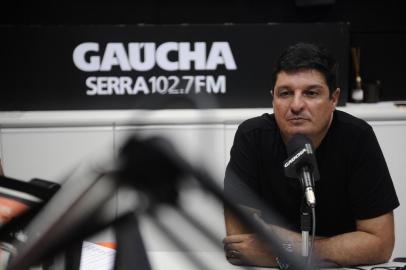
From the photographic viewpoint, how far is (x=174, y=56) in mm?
2615

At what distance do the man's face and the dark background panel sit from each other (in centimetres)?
149

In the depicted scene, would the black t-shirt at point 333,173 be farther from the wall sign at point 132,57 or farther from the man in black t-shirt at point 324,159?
the wall sign at point 132,57

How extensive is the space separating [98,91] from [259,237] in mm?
2472

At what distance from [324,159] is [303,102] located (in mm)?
214

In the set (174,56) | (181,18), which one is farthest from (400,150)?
(181,18)

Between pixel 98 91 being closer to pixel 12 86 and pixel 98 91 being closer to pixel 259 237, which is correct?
pixel 12 86

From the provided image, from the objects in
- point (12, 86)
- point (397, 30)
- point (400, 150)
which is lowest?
point (400, 150)

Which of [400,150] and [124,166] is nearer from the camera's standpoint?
[124,166]

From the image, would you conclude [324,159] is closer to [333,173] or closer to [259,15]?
[333,173]

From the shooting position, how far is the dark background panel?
117 inches

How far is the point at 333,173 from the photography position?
1.67 metres

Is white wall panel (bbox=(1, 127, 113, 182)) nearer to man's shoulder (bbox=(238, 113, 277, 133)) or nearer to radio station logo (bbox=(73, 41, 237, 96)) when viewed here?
radio station logo (bbox=(73, 41, 237, 96))

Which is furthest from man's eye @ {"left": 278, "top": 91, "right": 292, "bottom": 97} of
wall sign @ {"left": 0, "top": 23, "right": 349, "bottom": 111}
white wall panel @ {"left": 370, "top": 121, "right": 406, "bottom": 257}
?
white wall panel @ {"left": 370, "top": 121, "right": 406, "bottom": 257}

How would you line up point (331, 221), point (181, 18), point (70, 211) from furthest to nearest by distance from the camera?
point (181, 18) < point (331, 221) < point (70, 211)
